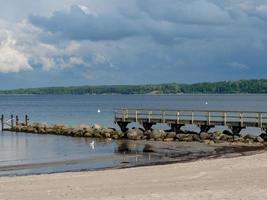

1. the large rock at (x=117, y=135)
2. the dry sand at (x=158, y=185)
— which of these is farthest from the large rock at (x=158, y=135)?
the dry sand at (x=158, y=185)

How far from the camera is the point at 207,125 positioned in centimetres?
3988

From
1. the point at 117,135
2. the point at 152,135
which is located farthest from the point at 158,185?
the point at 117,135

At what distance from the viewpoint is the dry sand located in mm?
14594

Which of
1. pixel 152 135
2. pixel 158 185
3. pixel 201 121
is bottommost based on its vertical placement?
pixel 152 135

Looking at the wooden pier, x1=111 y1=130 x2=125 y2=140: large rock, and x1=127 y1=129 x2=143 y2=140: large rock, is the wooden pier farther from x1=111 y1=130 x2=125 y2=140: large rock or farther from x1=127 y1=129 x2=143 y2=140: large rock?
x1=111 y1=130 x2=125 y2=140: large rock

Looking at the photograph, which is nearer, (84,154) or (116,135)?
(84,154)

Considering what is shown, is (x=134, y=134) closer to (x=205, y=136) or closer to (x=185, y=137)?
(x=185, y=137)

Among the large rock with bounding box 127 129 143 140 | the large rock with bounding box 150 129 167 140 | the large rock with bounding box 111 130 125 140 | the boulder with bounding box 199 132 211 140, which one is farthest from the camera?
the large rock with bounding box 111 130 125 140

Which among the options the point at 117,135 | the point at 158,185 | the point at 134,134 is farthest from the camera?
the point at 117,135

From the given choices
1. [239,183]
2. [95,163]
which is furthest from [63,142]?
[239,183]

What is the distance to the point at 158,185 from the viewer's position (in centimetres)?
1683

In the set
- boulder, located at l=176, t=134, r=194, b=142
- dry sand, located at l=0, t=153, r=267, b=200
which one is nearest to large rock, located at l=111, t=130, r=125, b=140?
boulder, located at l=176, t=134, r=194, b=142

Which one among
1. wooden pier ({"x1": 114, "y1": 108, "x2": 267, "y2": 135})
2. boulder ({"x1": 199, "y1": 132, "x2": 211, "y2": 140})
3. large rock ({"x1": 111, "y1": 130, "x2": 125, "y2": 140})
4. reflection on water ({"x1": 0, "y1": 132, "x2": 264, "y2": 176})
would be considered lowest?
reflection on water ({"x1": 0, "y1": 132, "x2": 264, "y2": 176})

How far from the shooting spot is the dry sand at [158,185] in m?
14.6
